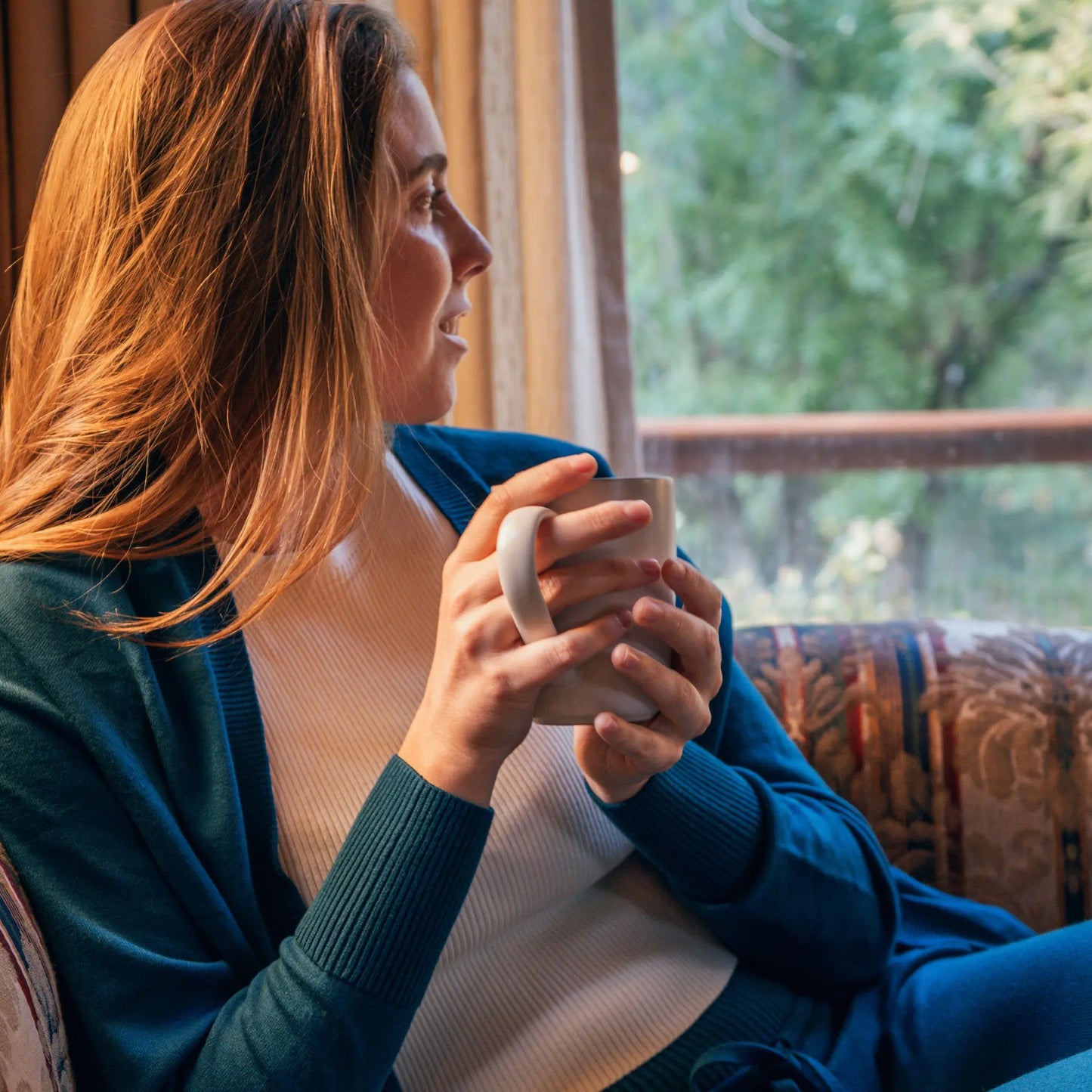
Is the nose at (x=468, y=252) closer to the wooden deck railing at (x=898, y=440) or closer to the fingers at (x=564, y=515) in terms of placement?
the fingers at (x=564, y=515)

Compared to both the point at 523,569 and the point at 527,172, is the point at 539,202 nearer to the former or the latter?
the point at 527,172

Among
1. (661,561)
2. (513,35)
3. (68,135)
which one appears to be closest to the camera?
(661,561)

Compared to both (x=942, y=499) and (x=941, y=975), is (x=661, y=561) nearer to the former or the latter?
(x=941, y=975)

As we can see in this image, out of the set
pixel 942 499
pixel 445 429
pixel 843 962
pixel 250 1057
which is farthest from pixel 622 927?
pixel 942 499

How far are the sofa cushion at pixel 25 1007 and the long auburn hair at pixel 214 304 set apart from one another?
0.69 ft

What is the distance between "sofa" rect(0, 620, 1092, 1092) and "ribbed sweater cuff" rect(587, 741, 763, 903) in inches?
13.6

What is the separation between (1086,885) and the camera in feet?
3.69

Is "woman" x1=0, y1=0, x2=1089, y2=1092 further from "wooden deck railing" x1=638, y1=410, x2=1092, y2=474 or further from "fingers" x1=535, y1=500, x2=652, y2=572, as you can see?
"wooden deck railing" x1=638, y1=410, x2=1092, y2=474

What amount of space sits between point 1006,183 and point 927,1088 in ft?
5.02

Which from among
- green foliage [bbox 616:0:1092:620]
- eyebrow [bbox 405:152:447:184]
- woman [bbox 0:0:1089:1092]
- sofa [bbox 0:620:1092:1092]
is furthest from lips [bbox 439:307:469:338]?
green foliage [bbox 616:0:1092:620]

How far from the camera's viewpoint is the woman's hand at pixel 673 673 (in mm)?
611

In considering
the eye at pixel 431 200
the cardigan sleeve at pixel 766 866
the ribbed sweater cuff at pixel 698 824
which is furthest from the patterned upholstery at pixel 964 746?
the eye at pixel 431 200

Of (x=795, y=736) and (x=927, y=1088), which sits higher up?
(x=795, y=736)

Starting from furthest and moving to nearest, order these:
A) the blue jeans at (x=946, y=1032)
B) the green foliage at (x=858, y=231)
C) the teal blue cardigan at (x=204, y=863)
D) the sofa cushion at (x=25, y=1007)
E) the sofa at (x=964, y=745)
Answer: the green foliage at (x=858, y=231), the sofa at (x=964, y=745), the blue jeans at (x=946, y=1032), the teal blue cardigan at (x=204, y=863), the sofa cushion at (x=25, y=1007)
